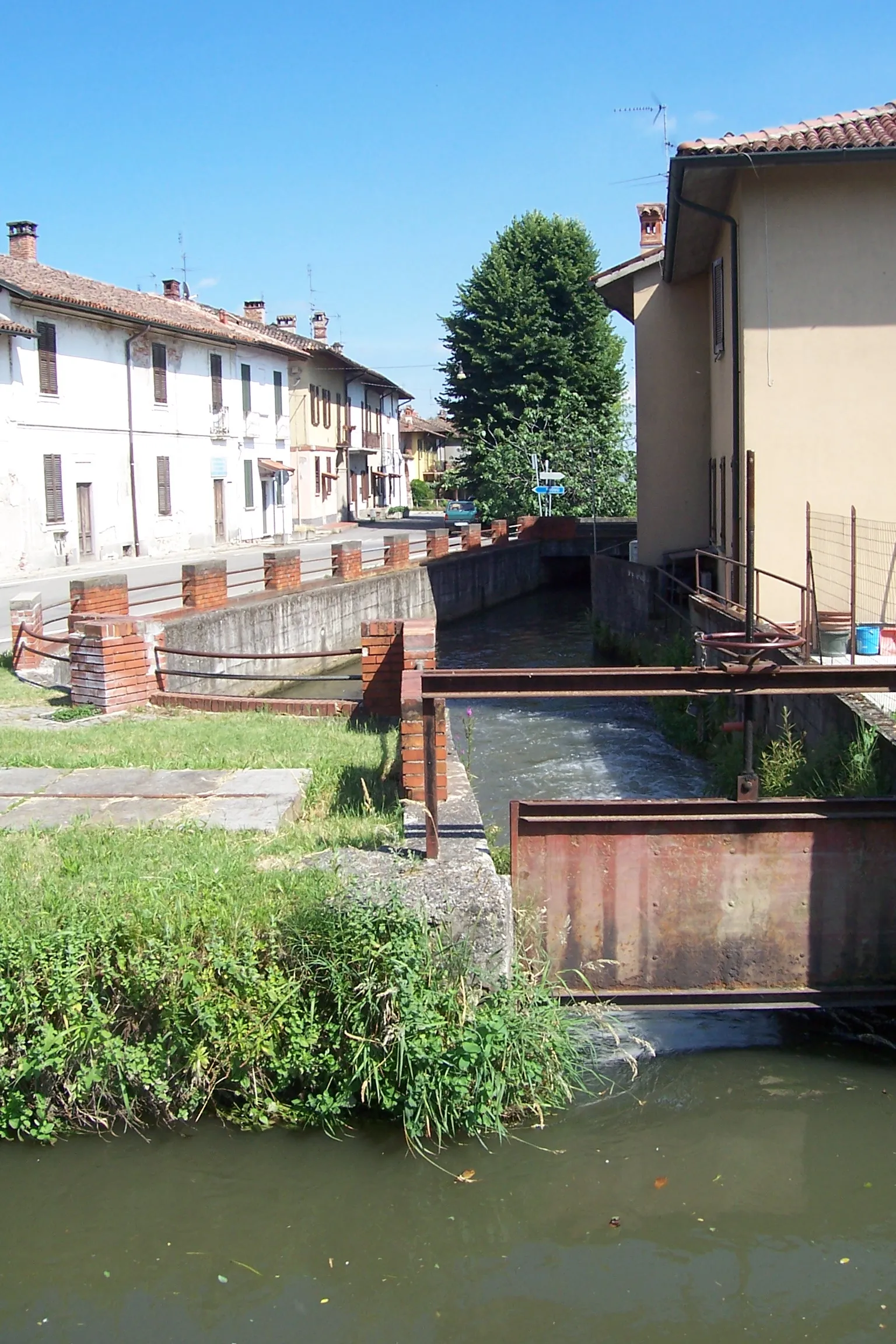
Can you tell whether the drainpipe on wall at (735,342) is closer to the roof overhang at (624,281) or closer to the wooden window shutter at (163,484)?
the roof overhang at (624,281)

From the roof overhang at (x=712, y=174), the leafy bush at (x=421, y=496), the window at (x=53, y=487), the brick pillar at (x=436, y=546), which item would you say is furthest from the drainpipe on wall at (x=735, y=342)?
the leafy bush at (x=421, y=496)

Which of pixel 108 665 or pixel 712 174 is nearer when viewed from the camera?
pixel 108 665

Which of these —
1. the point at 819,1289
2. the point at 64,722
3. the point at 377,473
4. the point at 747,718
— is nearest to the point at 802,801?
the point at 747,718

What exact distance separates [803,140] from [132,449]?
81.0 feet

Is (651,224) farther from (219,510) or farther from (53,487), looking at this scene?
(219,510)

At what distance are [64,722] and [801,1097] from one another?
7.84 meters

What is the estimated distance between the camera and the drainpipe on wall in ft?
49.8

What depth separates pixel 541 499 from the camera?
43219mm

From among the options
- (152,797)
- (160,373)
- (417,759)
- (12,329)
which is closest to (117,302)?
(160,373)

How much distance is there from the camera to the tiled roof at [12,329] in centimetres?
2761

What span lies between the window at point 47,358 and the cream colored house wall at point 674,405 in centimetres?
1548

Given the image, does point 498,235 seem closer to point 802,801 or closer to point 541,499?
point 541,499

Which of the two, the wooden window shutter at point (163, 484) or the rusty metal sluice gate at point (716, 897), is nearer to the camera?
the rusty metal sluice gate at point (716, 897)

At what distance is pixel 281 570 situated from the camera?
75.2 ft
